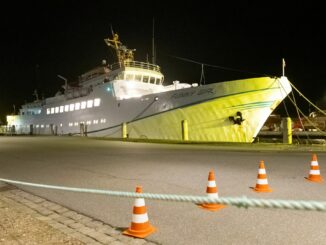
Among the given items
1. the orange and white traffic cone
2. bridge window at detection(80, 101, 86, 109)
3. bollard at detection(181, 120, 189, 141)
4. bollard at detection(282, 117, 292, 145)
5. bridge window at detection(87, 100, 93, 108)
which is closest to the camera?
the orange and white traffic cone

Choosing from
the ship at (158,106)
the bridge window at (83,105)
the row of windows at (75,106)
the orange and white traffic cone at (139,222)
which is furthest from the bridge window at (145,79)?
the orange and white traffic cone at (139,222)

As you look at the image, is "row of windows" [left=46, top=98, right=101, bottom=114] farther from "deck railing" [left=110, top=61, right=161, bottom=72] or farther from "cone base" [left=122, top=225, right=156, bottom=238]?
"cone base" [left=122, top=225, right=156, bottom=238]

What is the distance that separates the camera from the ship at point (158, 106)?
59.1 feet

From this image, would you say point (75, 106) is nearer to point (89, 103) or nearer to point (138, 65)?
point (89, 103)

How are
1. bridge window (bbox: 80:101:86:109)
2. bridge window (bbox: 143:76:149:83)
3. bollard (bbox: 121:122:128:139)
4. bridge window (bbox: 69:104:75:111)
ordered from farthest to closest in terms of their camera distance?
bridge window (bbox: 69:104:75:111), bridge window (bbox: 80:101:86:109), bridge window (bbox: 143:76:149:83), bollard (bbox: 121:122:128:139)

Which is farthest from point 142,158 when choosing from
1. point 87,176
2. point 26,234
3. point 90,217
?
point 26,234

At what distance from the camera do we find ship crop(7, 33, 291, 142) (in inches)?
709

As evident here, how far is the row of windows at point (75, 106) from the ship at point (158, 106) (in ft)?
0.28

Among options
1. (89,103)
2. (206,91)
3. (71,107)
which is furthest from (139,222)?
(71,107)

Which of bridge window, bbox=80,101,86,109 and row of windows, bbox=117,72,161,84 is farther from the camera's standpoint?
bridge window, bbox=80,101,86,109

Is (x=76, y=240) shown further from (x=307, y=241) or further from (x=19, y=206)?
(x=307, y=241)

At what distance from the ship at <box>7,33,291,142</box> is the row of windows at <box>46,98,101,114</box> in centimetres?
8

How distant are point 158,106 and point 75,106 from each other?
13002 mm

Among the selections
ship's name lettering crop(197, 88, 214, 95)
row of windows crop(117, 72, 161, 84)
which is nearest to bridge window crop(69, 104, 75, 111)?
row of windows crop(117, 72, 161, 84)
